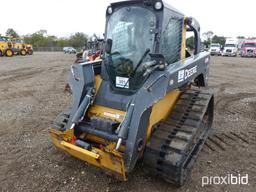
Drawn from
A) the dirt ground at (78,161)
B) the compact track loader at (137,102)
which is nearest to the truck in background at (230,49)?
the dirt ground at (78,161)

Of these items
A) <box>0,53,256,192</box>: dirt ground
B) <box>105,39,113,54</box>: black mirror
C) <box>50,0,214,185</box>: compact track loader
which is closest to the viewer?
<box>50,0,214,185</box>: compact track loader

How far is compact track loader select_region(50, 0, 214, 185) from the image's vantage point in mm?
3049

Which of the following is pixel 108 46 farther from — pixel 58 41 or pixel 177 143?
pixel 58 41

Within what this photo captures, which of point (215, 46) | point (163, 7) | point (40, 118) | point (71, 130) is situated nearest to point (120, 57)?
point (163, 7)

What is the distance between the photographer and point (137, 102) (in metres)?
3.10

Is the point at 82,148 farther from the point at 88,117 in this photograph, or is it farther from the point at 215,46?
the point at 215,46

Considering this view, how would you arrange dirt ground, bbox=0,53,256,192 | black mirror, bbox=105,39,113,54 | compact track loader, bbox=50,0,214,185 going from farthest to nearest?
black mirror, bbox=105,39,113,54, dirt ground, bbox=0,53,256,192, compact track loader, bbox=50,0,214,185

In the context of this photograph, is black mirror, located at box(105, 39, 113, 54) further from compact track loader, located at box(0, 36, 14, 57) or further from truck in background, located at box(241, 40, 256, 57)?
truck in background, located at box(241, 40, 256, 57)

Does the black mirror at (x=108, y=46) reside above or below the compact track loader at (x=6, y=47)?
below

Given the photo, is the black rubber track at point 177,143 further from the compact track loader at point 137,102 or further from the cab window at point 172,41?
the cab window at point 172,41

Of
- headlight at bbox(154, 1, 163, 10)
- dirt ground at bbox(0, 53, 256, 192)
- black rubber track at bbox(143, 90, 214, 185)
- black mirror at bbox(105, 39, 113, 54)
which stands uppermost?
headlight at bbox(154, 1, 163, 10)

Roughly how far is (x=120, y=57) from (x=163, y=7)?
909 millimetres

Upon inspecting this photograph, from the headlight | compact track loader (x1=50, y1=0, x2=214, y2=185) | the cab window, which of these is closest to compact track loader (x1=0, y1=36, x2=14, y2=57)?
compact track loader (x1=50, y1=0, x2=214, y2=185)

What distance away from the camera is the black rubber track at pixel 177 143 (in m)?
3.05
